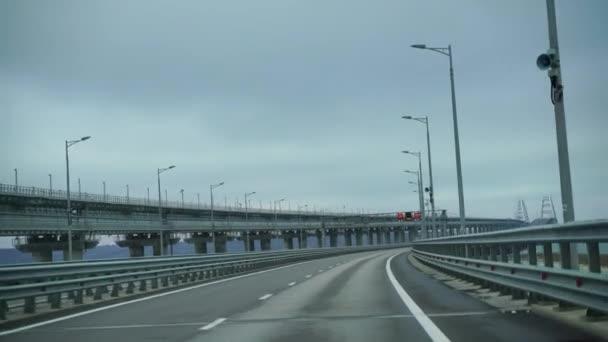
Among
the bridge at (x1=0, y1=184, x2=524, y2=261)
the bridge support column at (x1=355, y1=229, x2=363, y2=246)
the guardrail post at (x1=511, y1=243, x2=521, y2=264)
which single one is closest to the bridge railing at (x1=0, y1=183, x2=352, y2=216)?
the bridge at (x1=0, y1=184, x2=524, y2=261)

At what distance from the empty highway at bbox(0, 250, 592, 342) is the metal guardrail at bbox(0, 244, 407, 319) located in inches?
37.9

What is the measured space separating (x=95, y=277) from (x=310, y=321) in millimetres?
8109

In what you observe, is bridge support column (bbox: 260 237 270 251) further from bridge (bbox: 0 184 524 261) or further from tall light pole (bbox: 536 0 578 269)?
tall light pole (bbox: 536 0 578 269)

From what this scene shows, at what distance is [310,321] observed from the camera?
12.7 m

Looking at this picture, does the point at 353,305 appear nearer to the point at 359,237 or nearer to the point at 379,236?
the point at 359,237

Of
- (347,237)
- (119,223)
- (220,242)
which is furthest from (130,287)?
(347,237)

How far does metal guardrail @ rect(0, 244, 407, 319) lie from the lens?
14266 millimetres

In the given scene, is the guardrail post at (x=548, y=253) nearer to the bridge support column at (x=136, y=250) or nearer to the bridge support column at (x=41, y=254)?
the bridge support column at (x=41, y=254)

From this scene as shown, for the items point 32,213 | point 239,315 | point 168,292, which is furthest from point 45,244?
point 239,315

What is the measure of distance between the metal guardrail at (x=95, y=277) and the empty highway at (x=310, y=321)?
963 millimetres

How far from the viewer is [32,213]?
250ft

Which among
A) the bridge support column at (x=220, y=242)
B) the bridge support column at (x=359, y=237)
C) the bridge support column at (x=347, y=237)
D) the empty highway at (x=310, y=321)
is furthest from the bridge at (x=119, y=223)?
the empty highway at (x=310, y=321)

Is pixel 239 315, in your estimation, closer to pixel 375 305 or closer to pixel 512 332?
pixel 375 305

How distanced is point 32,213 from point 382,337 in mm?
73592
